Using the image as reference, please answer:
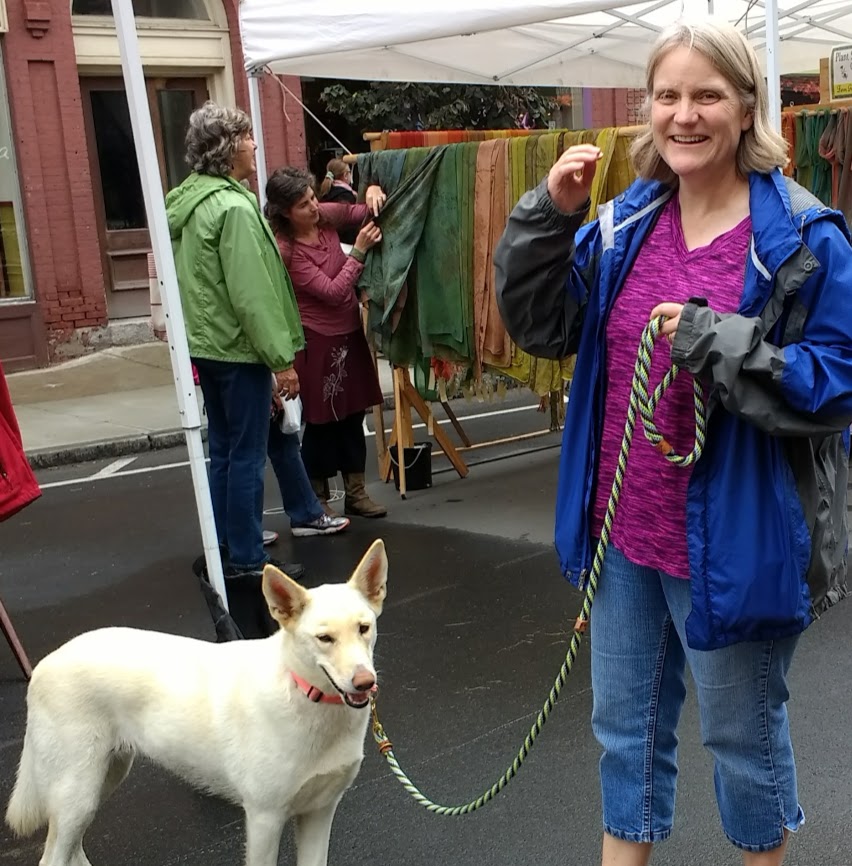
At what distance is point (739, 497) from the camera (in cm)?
216

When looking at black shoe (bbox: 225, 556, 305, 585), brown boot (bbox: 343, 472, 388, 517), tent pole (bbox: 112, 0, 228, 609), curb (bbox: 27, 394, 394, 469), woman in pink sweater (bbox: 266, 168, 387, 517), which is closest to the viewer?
tent pole (bbox: 112, 0, 228, 609)

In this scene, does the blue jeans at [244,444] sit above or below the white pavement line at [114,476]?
above

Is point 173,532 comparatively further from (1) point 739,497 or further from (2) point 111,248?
(2) point 111,248

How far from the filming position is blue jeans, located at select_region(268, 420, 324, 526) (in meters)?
6.09

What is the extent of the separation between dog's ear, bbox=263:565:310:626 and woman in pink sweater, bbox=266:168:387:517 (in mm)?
3933

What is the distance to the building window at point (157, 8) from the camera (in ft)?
42.7

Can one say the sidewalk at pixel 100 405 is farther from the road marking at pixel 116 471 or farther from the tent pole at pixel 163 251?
the tent pole at pixel 163 251

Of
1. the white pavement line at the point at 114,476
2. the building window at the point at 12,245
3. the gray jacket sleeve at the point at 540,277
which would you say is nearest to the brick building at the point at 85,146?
the building window at the point at 12,245

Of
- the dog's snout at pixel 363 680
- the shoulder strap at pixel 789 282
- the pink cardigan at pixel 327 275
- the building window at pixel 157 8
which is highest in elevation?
the building window at pixel 157 8

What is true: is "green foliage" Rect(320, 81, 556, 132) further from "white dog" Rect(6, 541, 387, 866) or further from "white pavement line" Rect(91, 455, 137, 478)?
"white dog" Rect(6, 541, 387, 866)

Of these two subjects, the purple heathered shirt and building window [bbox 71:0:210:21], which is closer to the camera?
the purple heathered shirt

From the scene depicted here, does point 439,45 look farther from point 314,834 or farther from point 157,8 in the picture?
point 314,834

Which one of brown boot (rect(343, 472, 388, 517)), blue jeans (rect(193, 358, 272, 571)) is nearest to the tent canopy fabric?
blue jeans (rect(193, 358, 272, 571))

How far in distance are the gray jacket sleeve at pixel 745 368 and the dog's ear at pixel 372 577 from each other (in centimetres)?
91
